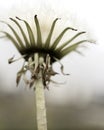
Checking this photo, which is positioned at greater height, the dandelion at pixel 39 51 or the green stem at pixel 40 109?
the dandelion at pixel 39 51

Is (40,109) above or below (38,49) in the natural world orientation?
below

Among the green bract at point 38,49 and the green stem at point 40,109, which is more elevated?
the green bract at point 38,49

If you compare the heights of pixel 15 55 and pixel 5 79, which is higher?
pixel 5 79

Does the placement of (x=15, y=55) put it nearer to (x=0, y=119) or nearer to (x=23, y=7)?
(x=23, y=7)

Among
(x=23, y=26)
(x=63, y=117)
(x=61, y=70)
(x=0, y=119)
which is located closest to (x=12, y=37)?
(x=23, y=26)

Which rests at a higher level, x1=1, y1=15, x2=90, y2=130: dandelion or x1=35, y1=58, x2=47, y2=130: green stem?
x1=1, y1=15, x2=90, y2=130: dandelion

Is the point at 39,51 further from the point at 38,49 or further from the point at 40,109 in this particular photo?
the point at 40,109

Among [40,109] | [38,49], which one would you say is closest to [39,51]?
[38,49]
